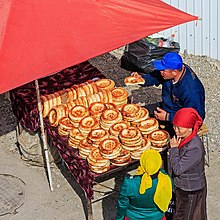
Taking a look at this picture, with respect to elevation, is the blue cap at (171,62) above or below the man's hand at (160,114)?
above

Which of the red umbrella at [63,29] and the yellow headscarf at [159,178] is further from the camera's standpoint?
the red umbrella at [63,29]

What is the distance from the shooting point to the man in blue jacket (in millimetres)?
6727

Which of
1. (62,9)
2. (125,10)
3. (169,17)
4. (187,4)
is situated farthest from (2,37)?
(187,4)

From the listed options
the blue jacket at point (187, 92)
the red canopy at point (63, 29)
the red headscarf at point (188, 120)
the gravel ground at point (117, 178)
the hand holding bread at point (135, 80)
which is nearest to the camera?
the red headscarf at point (188, 120)

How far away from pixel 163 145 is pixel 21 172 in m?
2.31

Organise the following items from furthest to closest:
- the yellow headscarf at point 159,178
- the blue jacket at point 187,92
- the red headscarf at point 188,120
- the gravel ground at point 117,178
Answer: the gravel ground at point 117,178 < the blue jacket at point 187,92 < the red headscarf at point 188,120 < the yellow headscarf at point 159,178

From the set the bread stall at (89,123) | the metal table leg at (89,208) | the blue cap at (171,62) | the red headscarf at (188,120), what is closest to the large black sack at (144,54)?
the bread stall at (89,123)

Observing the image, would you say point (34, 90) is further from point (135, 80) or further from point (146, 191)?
point (146, 191)

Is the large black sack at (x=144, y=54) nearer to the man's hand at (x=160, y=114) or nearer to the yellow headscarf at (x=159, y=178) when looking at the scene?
the man's hand at (x=160, y=114)

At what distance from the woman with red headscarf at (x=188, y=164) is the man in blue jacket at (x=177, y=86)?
3.29 feet

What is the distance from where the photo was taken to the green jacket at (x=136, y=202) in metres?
5.51

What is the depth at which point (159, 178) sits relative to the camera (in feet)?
18.2

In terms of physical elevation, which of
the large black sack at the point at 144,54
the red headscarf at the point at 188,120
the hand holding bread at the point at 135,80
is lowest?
the large black sack at the point at 144,54

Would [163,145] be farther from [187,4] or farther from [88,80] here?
[187,4]
